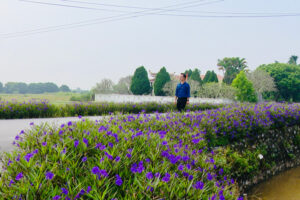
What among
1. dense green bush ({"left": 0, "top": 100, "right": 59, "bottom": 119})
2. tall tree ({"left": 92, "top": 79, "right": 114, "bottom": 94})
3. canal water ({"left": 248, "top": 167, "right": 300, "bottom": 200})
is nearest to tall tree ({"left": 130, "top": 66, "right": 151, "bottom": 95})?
tall tree ({"left": 92, "top": 79, "right": 114, "bottom": 94})

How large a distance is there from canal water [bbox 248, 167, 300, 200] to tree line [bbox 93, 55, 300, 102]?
2101 centimetres

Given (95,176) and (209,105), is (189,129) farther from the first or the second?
(209,105)

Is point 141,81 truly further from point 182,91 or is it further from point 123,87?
point 182,91

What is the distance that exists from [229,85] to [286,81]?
656 inches

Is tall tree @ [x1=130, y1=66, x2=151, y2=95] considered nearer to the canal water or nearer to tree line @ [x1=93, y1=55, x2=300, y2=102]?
tree line @ [x1=93, y1=55, x2=300, y2=102]

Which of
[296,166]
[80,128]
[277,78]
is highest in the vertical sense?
[277,78]

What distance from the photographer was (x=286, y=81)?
143 ft

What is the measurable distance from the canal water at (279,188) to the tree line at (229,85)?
21.0 meters

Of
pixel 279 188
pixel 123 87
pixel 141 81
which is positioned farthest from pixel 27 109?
pixel 123 87

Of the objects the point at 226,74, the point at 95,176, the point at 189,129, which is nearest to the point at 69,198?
the point at 95,176

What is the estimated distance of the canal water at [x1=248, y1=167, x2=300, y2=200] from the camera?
5826 millimetres

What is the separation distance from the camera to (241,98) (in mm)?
33250

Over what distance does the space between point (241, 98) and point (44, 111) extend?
28273 millimetres

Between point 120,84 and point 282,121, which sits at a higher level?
point 120,84
